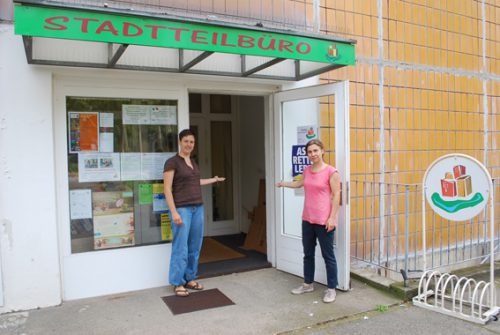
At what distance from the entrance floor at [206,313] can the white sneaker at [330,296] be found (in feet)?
0.18

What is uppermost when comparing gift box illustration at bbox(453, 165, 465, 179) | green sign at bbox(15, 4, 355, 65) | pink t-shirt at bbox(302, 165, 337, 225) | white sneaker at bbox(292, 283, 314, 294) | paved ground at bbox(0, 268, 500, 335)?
green sign at bbox(15, 4, 355, 65)

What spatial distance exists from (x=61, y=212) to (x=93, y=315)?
1.06 metres

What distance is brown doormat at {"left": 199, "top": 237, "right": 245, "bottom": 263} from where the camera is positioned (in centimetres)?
592

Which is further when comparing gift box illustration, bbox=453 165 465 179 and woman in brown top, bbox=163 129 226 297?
woman in brown top, bbox=163 129 226 297

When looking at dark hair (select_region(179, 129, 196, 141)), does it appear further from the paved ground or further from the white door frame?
the paved ground

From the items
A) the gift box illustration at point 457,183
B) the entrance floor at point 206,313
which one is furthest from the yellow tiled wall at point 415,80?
the entrance floor at point 206,313

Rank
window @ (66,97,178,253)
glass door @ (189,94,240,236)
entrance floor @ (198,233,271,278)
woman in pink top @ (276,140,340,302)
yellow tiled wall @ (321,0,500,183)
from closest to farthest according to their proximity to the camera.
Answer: woman in pink top @ (276,140,340,302), window @ (66,97,178,253), entrance floor @ (198,233,271,278), yellow tiled wall @ (321,0,500,183), glass door @ (189,94,240,236)

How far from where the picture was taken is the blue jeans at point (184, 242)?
448cm

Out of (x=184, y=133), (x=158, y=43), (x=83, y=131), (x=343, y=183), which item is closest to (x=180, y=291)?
(x=184, y=133)

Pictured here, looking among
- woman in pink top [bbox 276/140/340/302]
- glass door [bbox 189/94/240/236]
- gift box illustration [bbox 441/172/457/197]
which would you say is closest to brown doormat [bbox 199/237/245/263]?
glass door [bbox 189/94/240/236]

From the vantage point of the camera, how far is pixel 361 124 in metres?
5.90

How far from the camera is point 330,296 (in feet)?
14.5

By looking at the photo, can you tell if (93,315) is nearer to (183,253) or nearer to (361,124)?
(183,253)

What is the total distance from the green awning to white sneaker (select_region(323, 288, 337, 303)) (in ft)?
7.54
